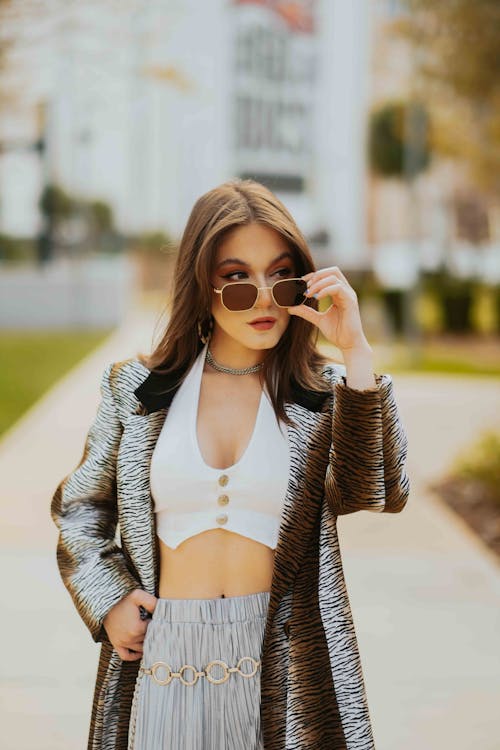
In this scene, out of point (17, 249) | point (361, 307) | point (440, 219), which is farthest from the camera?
point (440, 219)

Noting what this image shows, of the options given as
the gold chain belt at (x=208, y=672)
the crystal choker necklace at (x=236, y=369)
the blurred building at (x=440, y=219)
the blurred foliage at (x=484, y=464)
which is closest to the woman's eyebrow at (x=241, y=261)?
the crystal choker necklace at (x=236, y=369)

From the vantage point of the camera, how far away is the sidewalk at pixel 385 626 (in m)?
4.02

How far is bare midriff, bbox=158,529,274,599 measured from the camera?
2262 mm

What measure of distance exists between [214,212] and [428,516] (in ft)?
17.9

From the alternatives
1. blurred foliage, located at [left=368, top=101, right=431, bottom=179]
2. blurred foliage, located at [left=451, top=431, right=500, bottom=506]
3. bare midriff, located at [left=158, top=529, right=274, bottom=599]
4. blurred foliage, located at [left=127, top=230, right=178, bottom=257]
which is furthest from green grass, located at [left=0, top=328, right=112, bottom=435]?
blurred foliage, located at [left=127, top=230, right=178, bottom=257]

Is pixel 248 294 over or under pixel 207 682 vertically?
over

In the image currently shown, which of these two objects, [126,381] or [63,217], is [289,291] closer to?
[126,381]

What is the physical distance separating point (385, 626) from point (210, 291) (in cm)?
312

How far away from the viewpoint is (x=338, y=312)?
86.7 inches

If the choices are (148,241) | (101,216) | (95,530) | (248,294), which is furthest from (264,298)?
(148,241)

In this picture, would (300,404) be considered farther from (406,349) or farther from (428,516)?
(406,349)

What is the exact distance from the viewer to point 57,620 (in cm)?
514

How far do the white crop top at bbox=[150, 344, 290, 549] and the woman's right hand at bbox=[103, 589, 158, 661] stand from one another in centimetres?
13

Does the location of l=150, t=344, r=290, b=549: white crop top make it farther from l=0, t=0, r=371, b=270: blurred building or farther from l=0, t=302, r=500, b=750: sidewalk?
l=0, t=0, r=371, b=270: blurred building
